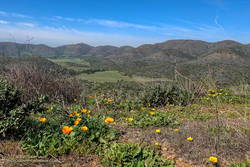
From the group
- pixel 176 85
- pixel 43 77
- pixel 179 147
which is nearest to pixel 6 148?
pixel 179 147

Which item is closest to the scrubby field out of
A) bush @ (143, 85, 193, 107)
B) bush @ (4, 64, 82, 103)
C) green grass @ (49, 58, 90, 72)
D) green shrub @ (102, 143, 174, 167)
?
green shrub @ (102, 143, 174, 167)

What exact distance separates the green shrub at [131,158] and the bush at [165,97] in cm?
323

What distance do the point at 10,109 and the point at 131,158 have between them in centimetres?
166

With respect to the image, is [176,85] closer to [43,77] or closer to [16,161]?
[43,77]

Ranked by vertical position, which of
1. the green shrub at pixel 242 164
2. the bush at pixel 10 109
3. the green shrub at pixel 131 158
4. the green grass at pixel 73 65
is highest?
the bush at pixel 10 109

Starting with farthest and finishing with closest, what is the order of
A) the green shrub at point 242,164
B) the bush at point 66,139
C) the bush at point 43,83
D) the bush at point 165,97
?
1. the bush at point 165,97
2. the bush at point 43,83
3. the bush at point 66,139
4. the green shrub at point 242,164

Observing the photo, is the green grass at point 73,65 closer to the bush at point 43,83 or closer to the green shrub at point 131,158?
the bush at point 43,83

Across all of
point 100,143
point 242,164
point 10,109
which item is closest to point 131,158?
point 100,143

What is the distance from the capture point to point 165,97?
5.77 metres

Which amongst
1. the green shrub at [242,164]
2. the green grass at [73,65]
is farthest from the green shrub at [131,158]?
the green grass at [73,65]

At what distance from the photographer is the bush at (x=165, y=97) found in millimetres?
5559

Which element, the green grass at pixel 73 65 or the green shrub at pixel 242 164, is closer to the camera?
the green shrub at pixel 242 164

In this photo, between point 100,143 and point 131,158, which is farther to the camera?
point 100,143

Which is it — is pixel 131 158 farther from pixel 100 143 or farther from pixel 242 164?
pixel 242 164
